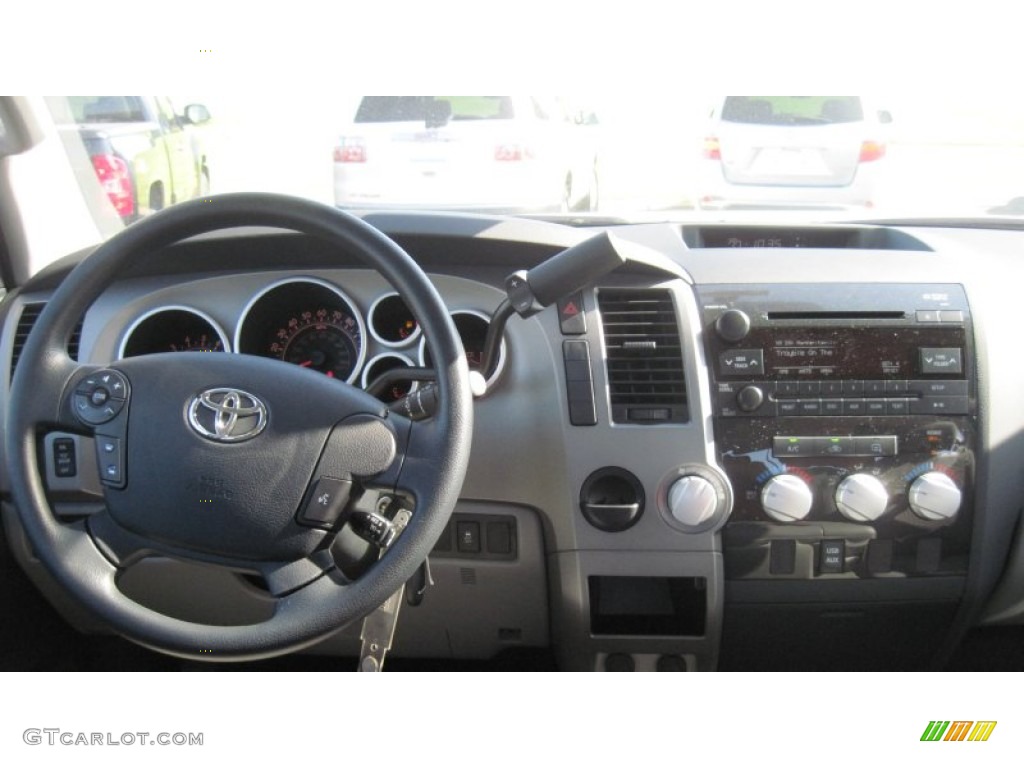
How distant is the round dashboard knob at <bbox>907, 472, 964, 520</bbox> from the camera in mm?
2195

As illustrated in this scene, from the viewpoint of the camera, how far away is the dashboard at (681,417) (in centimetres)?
220

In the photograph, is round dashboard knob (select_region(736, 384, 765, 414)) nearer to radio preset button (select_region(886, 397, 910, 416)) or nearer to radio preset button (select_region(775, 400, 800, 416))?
radio preset button (select_region(775, 400, 800, 416))

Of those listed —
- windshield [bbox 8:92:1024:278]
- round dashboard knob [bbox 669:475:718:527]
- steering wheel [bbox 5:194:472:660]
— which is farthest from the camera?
windshield [bbox 8:92:1024:278]

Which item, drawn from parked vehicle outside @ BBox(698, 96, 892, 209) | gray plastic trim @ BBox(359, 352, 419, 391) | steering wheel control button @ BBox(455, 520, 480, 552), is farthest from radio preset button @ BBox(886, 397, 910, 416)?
parked vehicle outside @ BBox(698, 96, 892, 209)

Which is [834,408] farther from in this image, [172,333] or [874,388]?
[172,333]

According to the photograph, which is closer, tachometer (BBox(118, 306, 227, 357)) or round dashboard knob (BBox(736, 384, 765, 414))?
round dashboard knob (BBox(736, 384, 765, 414))

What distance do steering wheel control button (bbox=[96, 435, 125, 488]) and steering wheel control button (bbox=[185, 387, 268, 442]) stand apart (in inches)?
5.2

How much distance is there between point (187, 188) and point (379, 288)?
6.33ft

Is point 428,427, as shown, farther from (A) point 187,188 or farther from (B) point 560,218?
(A) point 187,188

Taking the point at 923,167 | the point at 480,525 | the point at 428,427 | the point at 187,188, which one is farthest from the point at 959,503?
the point at 923,167

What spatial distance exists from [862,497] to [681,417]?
0.43 meters

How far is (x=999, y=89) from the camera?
1973mm

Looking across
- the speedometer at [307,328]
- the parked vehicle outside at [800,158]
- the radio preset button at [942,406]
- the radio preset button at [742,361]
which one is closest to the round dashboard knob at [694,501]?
the radio preset button at [742,361]

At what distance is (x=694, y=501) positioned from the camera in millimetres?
2135
